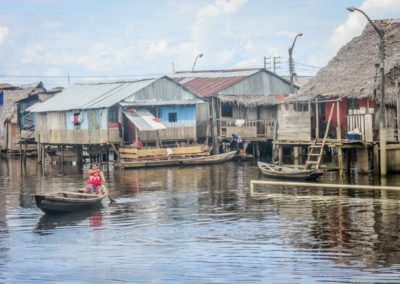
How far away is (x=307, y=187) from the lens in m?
32.9

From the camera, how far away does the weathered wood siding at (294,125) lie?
129 feet

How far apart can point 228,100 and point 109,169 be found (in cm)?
1034

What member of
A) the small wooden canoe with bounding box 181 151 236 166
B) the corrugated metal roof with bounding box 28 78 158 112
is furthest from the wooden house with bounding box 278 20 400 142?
the corrugated metal roof with bounding box 28 78 158 112

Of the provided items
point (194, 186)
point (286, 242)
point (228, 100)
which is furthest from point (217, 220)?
point (228, 100)

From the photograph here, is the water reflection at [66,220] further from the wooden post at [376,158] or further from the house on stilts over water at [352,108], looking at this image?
the wooden post at [376,158]

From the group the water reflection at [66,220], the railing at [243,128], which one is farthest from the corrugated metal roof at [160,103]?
the water reflection at [66,220]

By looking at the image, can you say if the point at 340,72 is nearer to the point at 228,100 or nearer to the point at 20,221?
the point at 228,100

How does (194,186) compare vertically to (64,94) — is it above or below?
below

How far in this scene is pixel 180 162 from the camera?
4628 centimetres

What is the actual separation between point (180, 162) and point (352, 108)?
1160 centimetres

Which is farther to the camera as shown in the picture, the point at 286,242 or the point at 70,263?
the point at 286,242

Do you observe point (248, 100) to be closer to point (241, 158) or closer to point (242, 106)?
point (242, 106)

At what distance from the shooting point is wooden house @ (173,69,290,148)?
51594 millimetres

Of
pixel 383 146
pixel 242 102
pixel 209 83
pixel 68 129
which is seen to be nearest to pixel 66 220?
pixel 383 146
